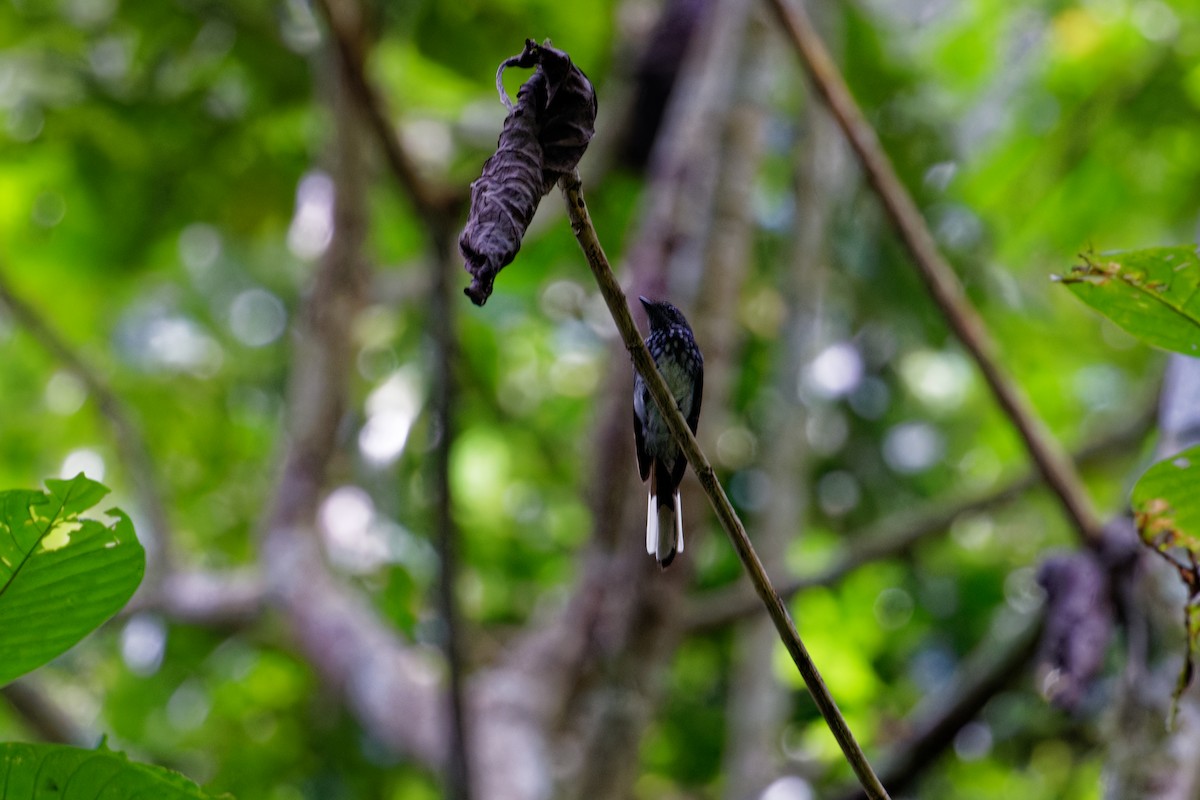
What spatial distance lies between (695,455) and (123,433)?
3695 millimetres

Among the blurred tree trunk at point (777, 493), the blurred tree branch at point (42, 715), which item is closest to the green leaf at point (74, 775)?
the blurred tree trunk at point (777, 493)

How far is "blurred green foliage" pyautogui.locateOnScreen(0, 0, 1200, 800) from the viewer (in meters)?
4.20

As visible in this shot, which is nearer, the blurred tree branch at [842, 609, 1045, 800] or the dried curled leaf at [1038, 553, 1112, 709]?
the dried curled leaf at [1038, 553, 1112, 709]

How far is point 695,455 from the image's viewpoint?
0.97m

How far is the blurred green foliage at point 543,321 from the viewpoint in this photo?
4.20m

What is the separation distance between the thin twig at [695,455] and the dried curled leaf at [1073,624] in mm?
1325

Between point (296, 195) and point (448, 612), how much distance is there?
3.09 m

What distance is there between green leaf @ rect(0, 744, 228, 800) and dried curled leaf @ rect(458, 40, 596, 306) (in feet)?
1.75

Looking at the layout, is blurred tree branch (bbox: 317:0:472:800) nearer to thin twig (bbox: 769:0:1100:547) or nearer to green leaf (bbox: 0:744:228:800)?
thin twig (bbox: 769:0:1100:547)

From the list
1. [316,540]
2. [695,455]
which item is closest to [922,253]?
[316,540]

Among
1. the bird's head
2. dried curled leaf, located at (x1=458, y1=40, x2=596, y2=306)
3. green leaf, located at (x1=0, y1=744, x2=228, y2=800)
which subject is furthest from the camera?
the bird's head

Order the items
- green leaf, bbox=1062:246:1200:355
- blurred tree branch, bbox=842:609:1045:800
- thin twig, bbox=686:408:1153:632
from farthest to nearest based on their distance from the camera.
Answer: thin twig, bbox=686:408:1153:632 < blurred tree branch, bbox=842:609:1045:800 < green leaf, bbox=1062:246:1200:355

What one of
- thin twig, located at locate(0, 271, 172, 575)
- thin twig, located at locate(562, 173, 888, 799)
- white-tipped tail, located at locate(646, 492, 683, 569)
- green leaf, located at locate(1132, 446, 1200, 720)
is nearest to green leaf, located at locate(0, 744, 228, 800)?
thin twig, located at locate(562, 173, 888, 799)

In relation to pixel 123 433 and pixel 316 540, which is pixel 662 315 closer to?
pixel 316 540
